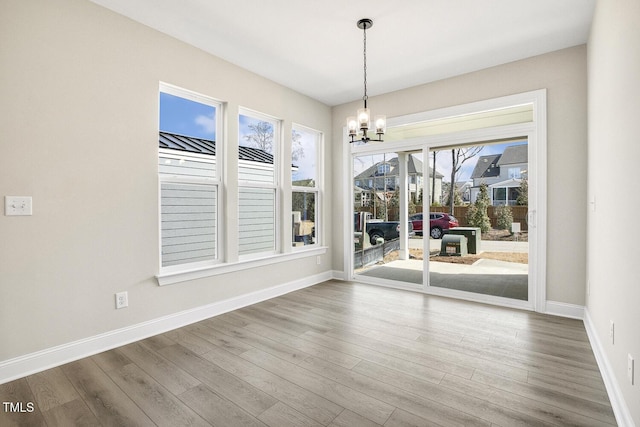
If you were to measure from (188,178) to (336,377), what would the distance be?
8.07ft

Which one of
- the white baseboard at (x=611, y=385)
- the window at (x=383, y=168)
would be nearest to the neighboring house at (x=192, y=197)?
the window at (x=383, y=168)

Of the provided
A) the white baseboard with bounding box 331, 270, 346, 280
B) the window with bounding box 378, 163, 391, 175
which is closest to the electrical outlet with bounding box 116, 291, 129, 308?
the white baseboard with bounding box 331, 270, 346, 280

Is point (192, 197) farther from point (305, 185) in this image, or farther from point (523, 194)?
point (523, 194)

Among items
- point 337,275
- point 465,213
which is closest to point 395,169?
point 465,213

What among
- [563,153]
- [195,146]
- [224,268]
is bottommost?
[224,268]

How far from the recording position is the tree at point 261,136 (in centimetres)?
412

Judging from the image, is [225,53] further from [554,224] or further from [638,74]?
[554,224]

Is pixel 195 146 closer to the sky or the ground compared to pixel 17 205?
closer to the sky

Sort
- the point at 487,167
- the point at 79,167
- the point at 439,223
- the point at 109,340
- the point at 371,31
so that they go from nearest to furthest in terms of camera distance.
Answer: the point at 79,167, the point at 109,340, the point at 371,31, the point at 487,167, the point at 439,223

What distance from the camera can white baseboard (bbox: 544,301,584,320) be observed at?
11.0 ft

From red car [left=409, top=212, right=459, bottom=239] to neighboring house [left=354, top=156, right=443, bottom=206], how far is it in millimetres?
251

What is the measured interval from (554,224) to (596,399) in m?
2.06

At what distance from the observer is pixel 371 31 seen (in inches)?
121

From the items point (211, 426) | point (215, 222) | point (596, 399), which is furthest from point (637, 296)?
point (215, 222)
